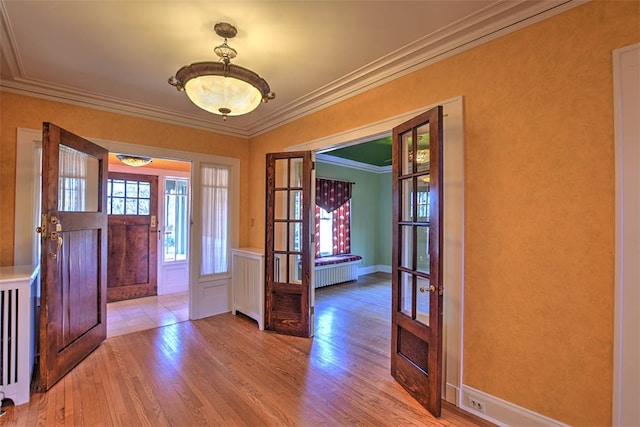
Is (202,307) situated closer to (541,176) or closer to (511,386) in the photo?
(511,386)

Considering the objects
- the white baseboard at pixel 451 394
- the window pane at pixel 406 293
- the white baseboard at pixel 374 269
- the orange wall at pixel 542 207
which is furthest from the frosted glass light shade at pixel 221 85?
the white baseboard at pixel 374 269

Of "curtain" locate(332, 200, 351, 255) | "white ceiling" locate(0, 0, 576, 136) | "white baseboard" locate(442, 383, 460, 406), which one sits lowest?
"white baseboard" locate(442, 383, 460, 406)

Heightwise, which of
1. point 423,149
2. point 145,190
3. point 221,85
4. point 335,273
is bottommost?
point 335,273

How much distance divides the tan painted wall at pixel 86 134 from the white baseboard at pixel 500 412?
338 centimetres

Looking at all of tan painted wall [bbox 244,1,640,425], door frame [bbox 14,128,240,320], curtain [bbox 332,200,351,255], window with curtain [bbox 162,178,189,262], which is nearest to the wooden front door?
window with curtain [bbox 162,178,189,262]

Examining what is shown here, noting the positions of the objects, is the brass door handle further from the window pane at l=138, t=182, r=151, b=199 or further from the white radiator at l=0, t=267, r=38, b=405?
the window pane at l=138, t=182, r=151, b=199

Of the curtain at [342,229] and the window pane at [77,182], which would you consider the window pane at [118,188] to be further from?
the curtain at [342,229]

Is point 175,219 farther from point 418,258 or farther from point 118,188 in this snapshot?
point 418,258

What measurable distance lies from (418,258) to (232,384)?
1836 mm

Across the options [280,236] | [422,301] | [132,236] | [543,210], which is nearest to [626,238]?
[543,210]

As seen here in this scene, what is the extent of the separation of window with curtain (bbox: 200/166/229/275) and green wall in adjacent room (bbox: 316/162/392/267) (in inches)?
117

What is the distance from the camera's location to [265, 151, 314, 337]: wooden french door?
11.0 feet

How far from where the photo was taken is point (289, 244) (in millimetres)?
3588

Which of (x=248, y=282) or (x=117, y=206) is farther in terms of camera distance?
(x=117, y=206)
